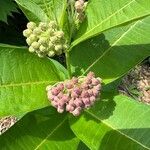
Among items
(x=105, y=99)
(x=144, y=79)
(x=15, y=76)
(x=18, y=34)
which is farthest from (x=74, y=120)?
(x=144, y=79)

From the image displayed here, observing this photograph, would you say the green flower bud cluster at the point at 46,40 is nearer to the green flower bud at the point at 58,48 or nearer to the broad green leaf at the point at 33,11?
the green flower bud at the point at 58,48

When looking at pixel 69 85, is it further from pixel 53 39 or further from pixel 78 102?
pixel 53 39

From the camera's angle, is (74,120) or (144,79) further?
(144,79)

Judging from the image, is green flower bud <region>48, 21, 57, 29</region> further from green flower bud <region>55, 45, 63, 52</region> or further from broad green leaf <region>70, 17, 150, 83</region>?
broad green leaf <region>70, 17, 150, 83</region>

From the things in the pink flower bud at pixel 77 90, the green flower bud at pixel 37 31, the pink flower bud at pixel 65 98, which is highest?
the green flower bud at pixel 37 31

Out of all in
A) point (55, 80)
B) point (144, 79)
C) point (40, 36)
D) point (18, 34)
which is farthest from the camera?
point (144, 79)

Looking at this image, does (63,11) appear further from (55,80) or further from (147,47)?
(147,47)

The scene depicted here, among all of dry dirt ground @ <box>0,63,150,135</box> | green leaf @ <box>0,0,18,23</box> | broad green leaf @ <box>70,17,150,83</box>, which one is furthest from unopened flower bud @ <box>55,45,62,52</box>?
dry dirt ground @ <box>0,63,150,135</box>

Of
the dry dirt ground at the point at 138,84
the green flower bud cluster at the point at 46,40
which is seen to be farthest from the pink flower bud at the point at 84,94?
the dry dirt ground at the point at 138,84
